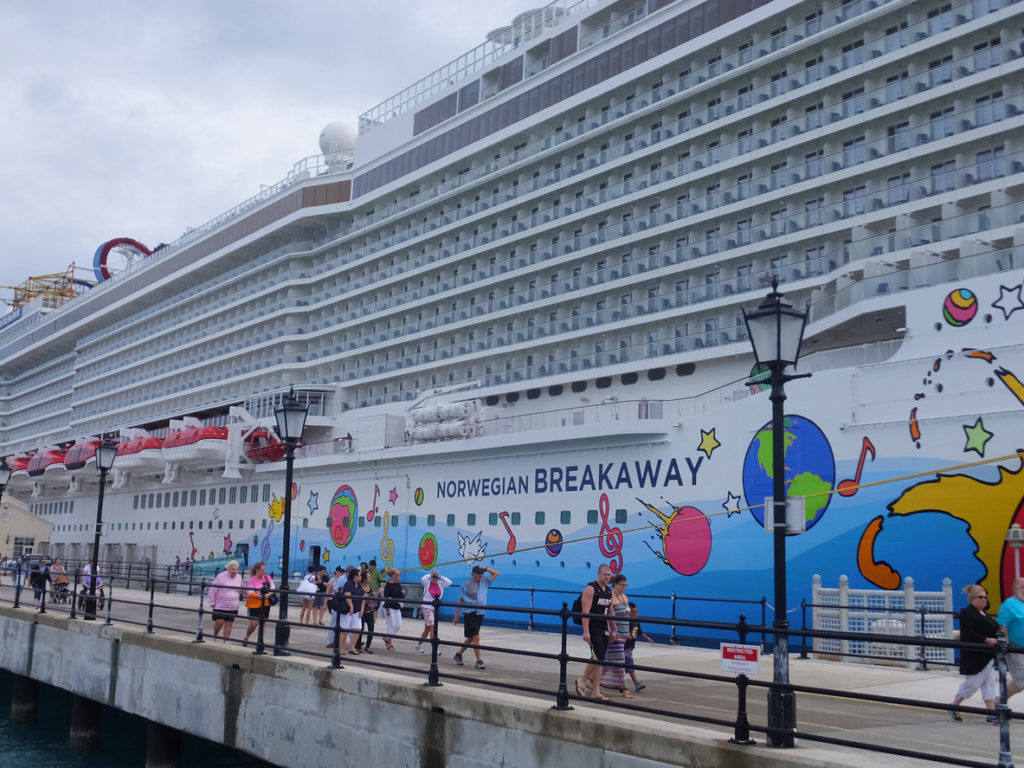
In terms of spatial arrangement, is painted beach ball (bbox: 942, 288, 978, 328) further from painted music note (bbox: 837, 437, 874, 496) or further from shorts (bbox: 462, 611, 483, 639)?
shorts (bbox: 462, 611, 483, 639)

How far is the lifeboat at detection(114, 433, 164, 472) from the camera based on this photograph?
44.8 m

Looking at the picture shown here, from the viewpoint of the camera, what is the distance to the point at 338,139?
4722 centimetres

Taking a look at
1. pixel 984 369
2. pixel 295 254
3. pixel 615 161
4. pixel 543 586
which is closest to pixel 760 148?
pixel 615 161

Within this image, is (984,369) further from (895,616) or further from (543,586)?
(543,586)

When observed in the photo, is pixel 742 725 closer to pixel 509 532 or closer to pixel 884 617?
pixel 884 617

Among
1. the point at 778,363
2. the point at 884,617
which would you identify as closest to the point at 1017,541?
the point at 884,617

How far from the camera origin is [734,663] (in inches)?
317

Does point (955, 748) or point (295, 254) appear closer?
point (955, 748)

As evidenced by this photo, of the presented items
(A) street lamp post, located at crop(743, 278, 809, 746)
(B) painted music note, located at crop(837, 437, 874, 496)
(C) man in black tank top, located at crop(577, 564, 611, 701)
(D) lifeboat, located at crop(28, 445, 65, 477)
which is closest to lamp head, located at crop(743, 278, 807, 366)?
(A) street lamp post, located at crop(743, 278, 809, 746)

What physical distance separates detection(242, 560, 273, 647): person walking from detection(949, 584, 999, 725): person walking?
8701mm

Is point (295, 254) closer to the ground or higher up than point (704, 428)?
higher up

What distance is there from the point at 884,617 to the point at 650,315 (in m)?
11.5

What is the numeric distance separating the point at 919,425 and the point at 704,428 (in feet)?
17.6

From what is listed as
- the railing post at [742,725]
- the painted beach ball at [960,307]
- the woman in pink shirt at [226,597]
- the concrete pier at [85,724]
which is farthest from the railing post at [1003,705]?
the concrete pier at [85,724]
